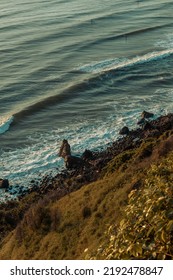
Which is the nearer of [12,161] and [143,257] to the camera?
[143,257]

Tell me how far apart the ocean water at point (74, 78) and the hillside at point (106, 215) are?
459 centimetres

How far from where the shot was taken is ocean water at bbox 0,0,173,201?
33.7 metres

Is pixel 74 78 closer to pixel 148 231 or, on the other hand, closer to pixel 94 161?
pixel 94 161

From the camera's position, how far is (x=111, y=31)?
67188mm

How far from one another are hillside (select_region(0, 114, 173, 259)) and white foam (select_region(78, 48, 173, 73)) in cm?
2161

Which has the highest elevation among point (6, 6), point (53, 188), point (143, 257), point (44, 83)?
point (6, 6)

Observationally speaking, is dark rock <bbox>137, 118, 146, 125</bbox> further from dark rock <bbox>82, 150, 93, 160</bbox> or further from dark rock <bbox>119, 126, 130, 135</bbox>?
dark rock <bbox>82, 150, 93, 160</bbox>

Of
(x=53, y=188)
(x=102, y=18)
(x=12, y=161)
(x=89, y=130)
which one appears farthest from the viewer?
(x=102, y=18)

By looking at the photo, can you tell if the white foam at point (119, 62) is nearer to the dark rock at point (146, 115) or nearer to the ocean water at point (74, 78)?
the ocean water at point (74, 78)

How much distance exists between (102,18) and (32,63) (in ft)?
84.4

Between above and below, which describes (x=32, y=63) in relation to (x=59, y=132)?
above

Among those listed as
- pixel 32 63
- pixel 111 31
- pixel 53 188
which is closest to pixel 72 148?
pixel 53 188
